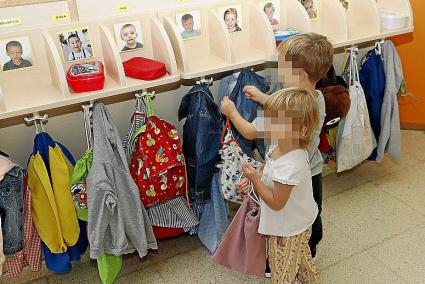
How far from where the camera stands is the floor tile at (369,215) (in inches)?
96.6

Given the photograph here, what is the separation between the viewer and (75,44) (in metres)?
2.05

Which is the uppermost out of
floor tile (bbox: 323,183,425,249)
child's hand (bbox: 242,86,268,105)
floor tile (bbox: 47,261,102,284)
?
child's hand (bbox: 242,86,268,105)

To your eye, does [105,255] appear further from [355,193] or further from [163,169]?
[355,193]

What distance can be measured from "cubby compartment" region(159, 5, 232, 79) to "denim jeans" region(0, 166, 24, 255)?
83 centimetres

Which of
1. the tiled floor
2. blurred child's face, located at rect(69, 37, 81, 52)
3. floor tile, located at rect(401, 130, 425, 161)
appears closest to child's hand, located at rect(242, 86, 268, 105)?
blurred child's face, located at rect(69, 37, 81, 52)

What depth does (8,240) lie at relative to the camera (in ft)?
6.28

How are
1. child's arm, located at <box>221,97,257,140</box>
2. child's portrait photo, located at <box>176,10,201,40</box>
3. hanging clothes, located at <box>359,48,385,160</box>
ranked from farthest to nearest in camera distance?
1. hanging clothes, located at <box>359,48,385,160</box>
2. child's portrait photo, located at <box>176,10,201,40</box>
3. child's arm, located at <box>221,97,257,140</box>

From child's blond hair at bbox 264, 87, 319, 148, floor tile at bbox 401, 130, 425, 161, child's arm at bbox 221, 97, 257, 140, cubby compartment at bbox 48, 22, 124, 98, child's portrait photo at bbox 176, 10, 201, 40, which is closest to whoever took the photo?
child's blond hair at bbox 264, 87, 319, 148

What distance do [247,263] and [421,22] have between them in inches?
82.5

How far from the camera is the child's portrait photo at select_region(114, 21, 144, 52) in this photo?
2109mm

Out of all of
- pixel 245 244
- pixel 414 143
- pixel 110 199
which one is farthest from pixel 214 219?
pixel 414 143

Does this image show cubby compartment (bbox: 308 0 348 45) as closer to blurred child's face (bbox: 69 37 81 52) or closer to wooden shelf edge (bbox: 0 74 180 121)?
wooden shelf edge (bbox: 0 74 180 121)

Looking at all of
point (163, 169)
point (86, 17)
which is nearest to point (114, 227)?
point (163, 169)

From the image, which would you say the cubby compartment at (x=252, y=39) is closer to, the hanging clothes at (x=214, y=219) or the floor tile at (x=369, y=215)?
the hanging clothes at (x=214, y=219)
